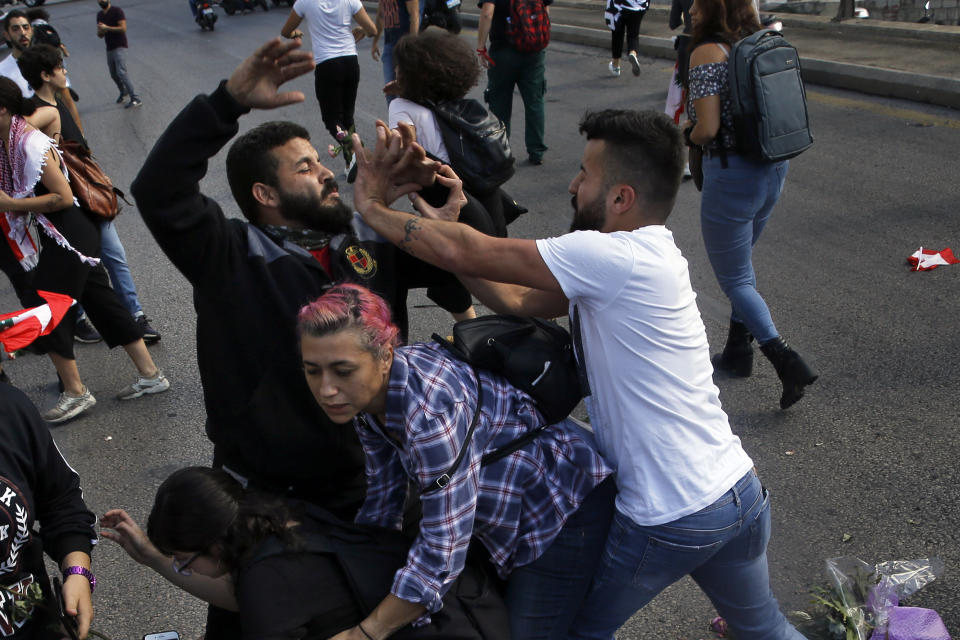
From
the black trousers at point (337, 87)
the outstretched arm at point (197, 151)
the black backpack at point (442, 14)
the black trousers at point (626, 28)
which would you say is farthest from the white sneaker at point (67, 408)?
the black trousers at point (626, 28)

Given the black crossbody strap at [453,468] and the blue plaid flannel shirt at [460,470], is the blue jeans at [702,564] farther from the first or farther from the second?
the black crossbody strap at [453,468]

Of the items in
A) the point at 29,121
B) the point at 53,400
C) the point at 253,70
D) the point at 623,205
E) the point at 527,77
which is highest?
the point at 253,70

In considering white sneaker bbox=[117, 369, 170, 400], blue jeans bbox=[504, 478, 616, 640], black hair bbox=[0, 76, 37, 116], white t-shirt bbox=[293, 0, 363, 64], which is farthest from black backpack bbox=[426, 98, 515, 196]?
white t-shirt bbox=[293, 0, 363, 64]

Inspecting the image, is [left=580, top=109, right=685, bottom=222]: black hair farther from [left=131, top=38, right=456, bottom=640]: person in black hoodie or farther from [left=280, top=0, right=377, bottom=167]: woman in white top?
[left=280, top=0, right=377, bottom=167]: woman in white top

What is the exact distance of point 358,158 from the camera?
7.00 feet

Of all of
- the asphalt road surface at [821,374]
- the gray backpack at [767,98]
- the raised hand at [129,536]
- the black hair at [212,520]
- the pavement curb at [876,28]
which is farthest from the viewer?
the pavement curb at [876,28]

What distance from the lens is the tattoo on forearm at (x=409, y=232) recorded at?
6.82 feet

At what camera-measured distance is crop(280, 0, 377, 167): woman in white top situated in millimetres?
8062

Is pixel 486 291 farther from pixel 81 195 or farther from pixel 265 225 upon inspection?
pixel 81 195

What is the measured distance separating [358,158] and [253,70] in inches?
12.5

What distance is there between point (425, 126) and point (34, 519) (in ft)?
7.01

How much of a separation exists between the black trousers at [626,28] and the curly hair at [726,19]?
25.3 feet

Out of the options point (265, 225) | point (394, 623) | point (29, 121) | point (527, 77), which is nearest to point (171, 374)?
point (29, 121)

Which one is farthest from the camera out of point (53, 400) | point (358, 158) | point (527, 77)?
point (527, 77)
